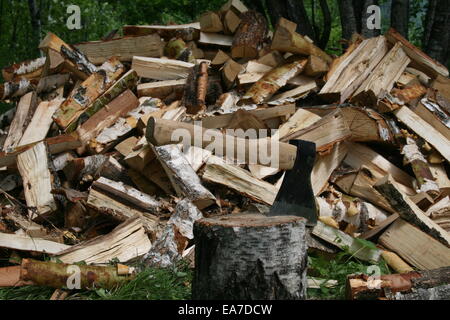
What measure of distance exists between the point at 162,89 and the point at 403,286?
3306mm

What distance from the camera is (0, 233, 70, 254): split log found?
4387 millimetres

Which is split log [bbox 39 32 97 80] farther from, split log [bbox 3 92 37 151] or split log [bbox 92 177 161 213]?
split log [bbox 92 177 161 213]

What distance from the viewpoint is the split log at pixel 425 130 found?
215 inches

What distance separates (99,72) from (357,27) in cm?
395

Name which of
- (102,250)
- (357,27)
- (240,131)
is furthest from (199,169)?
(357,27)

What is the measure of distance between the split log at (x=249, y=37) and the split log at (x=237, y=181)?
188 centimetres

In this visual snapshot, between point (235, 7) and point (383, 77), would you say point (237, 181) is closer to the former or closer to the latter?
point (383, 77)

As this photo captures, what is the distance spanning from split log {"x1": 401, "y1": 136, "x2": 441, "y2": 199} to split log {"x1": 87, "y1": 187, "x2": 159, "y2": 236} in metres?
2.08

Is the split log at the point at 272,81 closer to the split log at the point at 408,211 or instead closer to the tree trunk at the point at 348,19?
the split log at the point at 408,211

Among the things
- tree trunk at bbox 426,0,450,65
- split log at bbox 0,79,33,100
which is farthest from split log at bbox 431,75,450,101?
split log at bbox 0,79,33,100

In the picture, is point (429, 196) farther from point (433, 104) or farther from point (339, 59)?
point (339, 59)

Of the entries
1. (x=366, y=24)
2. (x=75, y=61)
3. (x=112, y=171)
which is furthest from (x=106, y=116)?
(x=366, y=24)

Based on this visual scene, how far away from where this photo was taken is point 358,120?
5238 mm

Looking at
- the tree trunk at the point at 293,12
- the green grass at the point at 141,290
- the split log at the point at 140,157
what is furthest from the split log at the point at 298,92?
the tree trunk at the point at 293,12
